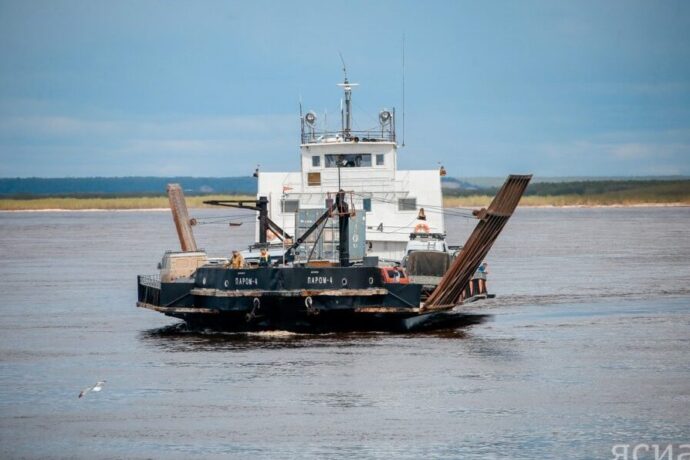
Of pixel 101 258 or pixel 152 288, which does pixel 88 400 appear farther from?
pixel 101 258

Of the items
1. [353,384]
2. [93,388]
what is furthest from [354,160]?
[93,388]

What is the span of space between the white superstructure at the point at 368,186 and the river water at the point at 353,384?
395 cm

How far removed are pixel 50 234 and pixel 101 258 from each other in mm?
42670

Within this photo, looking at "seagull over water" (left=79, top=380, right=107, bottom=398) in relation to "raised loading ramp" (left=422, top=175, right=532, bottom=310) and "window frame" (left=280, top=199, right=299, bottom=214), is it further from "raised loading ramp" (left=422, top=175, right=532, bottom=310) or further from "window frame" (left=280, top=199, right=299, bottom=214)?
"window frame" (left=280, top=199, right=299, bottom=214)

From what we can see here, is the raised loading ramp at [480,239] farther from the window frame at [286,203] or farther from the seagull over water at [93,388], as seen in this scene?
the seagull over water at [93,388]

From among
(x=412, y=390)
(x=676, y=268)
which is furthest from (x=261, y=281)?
(x=676, y=268)

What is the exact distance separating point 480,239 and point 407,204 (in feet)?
29.4

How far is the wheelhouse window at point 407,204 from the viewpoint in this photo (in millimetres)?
43406

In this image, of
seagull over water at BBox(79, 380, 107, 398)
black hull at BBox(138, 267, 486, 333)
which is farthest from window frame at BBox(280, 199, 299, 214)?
seagull over water at BBox(79, 380, 107, 398)

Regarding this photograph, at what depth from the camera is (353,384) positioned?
27.5m

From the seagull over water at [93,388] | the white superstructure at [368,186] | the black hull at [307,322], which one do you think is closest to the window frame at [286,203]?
the white superstructure at [368,186]

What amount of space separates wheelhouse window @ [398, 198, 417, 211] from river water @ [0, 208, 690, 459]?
429cm

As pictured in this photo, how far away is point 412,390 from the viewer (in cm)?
2670

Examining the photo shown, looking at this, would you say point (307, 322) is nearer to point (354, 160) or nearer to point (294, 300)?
point (294, 300)
